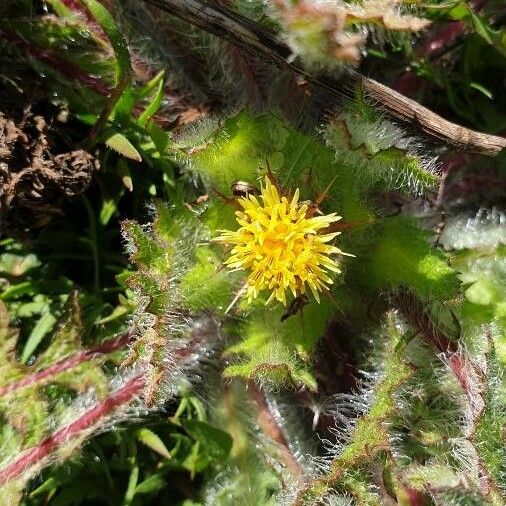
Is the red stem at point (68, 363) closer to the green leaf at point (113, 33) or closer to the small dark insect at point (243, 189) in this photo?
the small dark insect at point (243, 189)

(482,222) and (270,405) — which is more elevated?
(482,222)

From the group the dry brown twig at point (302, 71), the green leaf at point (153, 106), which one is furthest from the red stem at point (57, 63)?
the dry brown twig at point (302, 71)

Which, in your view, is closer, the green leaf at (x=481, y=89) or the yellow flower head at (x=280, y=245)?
the yellow flower head at (x=280, y=245)

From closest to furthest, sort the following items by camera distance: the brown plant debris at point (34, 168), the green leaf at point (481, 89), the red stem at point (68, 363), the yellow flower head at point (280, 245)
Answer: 1. the yellow flower head at point (280, 245)
2. the brown plant debris at point (34, 168)
3. the red stem at point (68, 363)
4. the green leaf at point (481, 89)

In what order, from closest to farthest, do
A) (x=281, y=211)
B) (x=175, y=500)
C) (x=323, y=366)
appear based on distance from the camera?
(x=281, y=211)
(x=323, y=366)
(x=175, y=500)

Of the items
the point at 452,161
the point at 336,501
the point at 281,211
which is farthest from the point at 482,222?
the point at 336,501

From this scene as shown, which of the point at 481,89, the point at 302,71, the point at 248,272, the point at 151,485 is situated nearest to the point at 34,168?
the point at 248,272

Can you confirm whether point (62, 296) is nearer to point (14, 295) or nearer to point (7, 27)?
point (14, 295)
